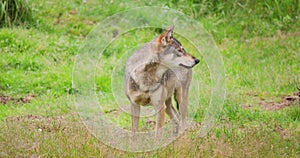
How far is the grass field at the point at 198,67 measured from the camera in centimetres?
703

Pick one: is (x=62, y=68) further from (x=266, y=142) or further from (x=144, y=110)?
(x=266, y=142)

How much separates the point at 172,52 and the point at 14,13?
25.9 ft

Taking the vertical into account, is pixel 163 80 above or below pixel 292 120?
above

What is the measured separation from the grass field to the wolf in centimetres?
65

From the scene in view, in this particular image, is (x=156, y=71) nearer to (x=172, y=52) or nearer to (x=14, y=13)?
(x=172, y=52)

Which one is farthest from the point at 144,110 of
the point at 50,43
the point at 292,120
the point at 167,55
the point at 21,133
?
the point at 50,43

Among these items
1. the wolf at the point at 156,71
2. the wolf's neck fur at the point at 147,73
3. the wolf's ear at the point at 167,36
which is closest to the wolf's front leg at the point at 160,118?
the wolf at the point at 156,71

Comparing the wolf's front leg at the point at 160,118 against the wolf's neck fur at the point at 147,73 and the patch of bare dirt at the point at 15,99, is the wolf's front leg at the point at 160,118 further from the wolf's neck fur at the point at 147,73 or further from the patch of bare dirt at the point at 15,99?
the patch of bare dirt at the point at 15,99

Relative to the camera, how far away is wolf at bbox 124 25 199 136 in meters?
7.26

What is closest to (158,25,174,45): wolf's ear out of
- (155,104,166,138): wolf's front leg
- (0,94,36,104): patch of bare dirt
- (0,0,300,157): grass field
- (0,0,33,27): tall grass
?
(155,104,166,138): wolf's front leg

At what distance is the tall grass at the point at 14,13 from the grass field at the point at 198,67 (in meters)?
0.17

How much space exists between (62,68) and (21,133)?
5332 mm

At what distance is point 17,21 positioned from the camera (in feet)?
47.1

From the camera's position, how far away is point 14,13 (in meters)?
14.3
